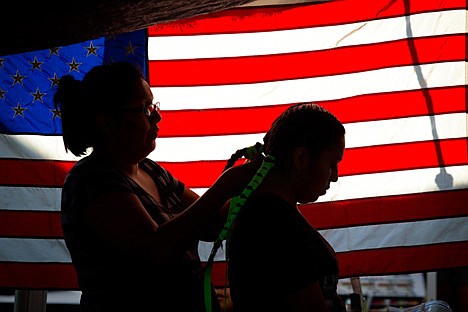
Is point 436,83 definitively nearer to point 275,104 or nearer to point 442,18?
point 442,18

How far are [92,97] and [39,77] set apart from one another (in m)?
1.06

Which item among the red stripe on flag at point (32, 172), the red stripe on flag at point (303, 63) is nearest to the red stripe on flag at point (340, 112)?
the red stripe on flag at point (303, 63)

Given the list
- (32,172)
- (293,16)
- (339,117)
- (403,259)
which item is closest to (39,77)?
(32,172)

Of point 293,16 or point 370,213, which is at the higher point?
point 293,16

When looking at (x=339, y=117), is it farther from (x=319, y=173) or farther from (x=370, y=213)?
(x=319, y=173)

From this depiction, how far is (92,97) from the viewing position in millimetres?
2400

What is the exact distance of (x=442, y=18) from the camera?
343 cm

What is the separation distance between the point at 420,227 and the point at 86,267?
159cm

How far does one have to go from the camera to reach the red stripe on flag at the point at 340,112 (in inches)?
135

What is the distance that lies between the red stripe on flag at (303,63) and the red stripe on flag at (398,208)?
0.52 meters

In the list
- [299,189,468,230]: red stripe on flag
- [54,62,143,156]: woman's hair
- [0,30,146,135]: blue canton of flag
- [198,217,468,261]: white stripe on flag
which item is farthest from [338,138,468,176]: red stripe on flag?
[54,62,143,156]: woman's hair

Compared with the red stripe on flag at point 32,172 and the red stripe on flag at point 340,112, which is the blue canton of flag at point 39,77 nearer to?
the red stripe on flag at point 32,172

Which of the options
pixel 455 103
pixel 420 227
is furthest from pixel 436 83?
pixel 420 227

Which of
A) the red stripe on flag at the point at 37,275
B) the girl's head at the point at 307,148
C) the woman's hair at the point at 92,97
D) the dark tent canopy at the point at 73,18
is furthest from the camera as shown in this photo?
the red stripe on flag at the point at 37,275
